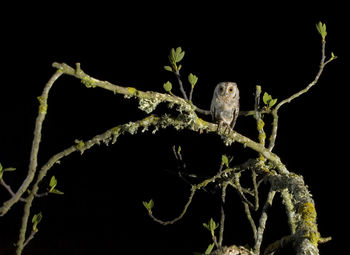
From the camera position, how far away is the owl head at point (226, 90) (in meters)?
2.32

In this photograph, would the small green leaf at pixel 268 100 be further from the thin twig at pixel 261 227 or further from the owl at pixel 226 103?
the owl at pixel 226 103

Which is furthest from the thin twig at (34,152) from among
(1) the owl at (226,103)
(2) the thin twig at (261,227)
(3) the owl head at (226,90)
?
(3) the owl head at (226,90)

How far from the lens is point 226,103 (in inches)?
89.8

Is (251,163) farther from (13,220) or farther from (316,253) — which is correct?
(13,220)

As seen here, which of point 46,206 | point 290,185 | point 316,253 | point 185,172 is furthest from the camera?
point 46,206

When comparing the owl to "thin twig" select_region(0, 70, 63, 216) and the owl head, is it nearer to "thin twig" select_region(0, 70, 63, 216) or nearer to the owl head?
the owl head

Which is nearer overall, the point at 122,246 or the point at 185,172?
the point at 185,172

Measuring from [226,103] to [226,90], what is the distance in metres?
0.10

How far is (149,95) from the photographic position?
105 centimetres

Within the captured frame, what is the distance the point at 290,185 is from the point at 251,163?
291 mm

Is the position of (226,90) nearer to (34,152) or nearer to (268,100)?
(268,100)

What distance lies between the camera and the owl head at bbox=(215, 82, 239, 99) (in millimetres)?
2318

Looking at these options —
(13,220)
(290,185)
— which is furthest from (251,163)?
(13,220)

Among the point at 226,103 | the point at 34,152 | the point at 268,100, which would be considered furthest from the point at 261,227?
the point at 226,103
